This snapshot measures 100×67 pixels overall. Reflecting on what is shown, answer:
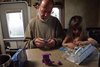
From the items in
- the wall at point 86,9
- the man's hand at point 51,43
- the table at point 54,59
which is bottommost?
the table at point 54,59

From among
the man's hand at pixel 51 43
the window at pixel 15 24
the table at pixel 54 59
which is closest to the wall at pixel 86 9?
the window at pixel 15 24

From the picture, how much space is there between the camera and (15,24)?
8.92 feet

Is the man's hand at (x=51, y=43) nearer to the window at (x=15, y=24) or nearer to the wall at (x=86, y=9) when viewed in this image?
the wall at (x=86, y=9)

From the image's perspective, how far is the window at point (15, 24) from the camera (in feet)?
8.68

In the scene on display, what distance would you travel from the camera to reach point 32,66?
1068 mm

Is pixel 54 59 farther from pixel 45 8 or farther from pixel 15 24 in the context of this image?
pixel 15 24

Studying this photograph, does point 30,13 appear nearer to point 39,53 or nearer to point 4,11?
point 4,11

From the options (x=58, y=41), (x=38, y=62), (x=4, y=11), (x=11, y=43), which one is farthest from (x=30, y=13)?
(x=38, y=62)

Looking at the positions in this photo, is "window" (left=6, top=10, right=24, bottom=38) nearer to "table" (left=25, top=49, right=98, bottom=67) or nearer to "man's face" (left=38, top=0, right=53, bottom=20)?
"man's face" (left=38, top=0, right=53, bottom=20)

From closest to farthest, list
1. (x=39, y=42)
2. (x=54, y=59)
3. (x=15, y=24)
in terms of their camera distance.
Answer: (x=54, y=59), (x=39, y=42), (x=15, y=24)

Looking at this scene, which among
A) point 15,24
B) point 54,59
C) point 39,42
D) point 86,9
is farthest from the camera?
point 15,24

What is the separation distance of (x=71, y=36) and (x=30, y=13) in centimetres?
118

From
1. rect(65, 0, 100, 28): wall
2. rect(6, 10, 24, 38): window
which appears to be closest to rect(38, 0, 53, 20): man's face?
rect(65, 0, 100, 28): wall

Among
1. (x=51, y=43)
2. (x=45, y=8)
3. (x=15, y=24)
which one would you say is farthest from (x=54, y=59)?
(x=15, y=24)
